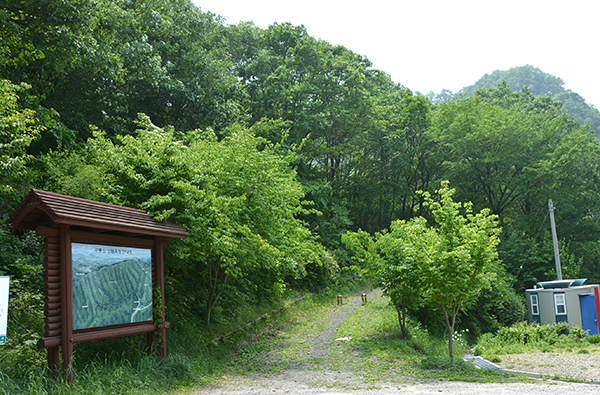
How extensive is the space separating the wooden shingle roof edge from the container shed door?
19.1 metres

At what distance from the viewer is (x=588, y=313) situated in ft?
62.6

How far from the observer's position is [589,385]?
30.0 feet

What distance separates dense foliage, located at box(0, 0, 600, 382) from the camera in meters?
10.3

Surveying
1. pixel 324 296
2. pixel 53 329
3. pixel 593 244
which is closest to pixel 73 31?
pixel 53 329

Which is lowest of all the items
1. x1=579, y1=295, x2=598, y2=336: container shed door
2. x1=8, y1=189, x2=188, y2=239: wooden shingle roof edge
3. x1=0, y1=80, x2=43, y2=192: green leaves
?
x1=579, y1=295, x2=598, y2=336: container shed door

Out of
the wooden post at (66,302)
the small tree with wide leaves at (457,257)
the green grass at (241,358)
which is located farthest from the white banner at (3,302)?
the small tree with wide leaves at (457,257)

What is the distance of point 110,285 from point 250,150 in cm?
613

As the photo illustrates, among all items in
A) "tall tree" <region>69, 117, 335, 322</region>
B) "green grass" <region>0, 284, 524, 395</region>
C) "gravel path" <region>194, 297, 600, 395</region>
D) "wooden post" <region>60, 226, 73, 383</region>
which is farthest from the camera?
"tall tree" <region>69, 117, 335, 322</region>

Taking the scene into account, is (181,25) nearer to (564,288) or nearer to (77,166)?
(77,166)

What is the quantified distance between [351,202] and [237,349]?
22331 millimetres

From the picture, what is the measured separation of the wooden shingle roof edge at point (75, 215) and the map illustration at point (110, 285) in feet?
1.56

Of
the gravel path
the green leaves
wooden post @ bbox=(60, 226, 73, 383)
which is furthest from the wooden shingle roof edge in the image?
the gravel path

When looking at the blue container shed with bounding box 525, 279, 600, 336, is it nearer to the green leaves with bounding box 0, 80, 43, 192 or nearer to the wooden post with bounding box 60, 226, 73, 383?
the wooden post with bounding box 60, 226, 73, 383

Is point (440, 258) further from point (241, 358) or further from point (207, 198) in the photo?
point (207, 198)
